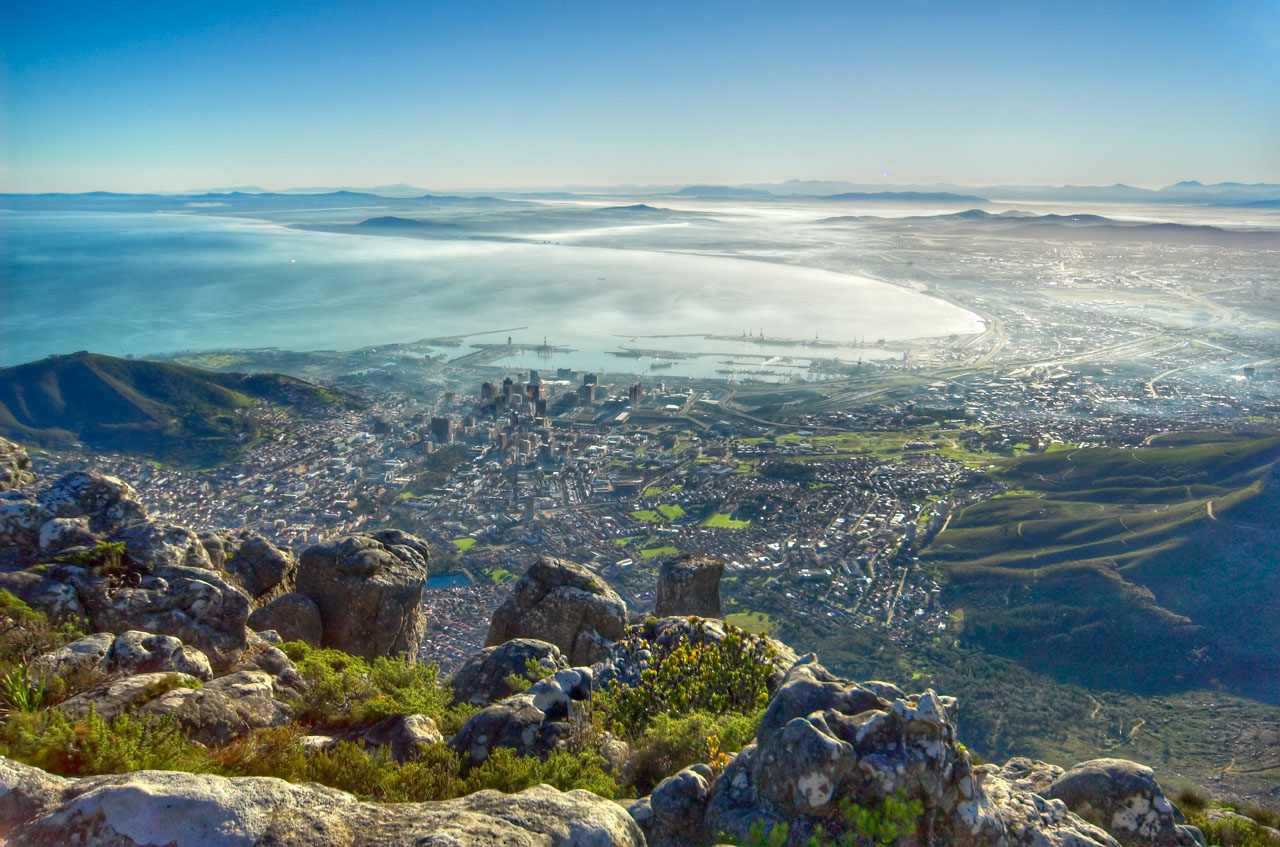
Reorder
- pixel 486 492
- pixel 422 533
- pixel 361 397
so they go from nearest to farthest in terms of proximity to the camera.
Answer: pixel 422 533 < pixel 486 492 < pixel 361 397

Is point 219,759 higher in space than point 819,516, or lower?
higher

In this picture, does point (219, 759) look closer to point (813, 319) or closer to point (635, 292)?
point (813, 319)

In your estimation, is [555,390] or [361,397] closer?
[361,397]

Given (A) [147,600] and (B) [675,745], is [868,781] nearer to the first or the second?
(B) [675,745]

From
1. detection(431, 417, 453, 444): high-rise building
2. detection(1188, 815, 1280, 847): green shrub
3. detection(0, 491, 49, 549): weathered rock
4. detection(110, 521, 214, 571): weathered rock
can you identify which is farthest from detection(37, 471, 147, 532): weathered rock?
detection(431, 417, 453, 444): high-rise building

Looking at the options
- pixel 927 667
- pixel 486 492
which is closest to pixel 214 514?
pixel 486 492

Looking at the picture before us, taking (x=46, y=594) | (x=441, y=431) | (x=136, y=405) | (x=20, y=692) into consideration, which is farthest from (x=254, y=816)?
(x=136, y=405)
